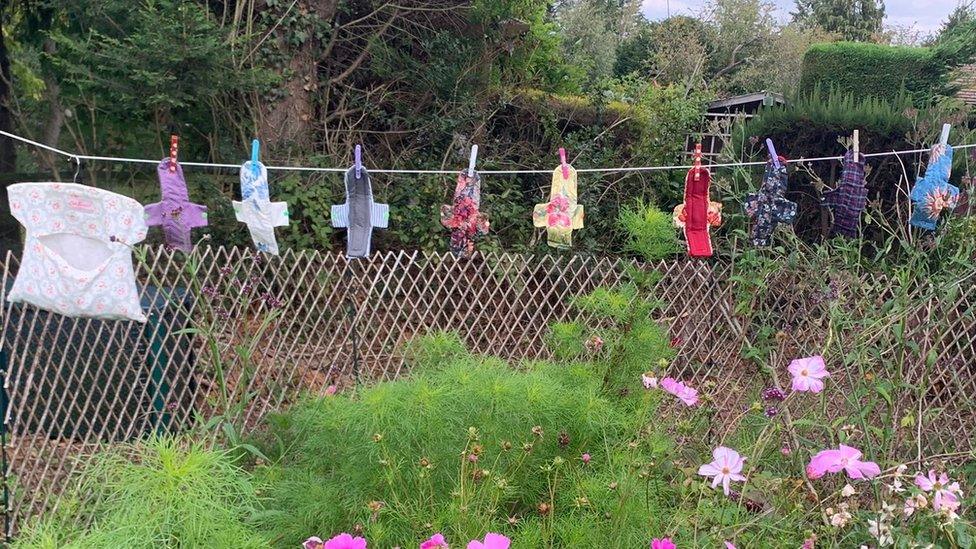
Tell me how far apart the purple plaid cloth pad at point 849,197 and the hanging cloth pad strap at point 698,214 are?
21.0 inches

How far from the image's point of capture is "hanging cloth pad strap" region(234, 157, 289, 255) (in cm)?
320

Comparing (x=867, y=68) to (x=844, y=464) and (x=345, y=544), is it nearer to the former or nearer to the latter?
(x=844, y=464)

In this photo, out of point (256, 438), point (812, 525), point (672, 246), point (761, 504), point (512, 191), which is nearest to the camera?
point (812, 525)

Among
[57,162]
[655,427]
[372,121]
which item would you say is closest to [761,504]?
[655,427]

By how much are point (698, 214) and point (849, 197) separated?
26.5 inches

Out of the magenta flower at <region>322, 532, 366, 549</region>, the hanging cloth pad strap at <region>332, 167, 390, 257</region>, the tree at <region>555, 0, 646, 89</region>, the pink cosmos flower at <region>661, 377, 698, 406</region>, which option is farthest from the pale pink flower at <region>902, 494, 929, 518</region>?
the tree at <region>555, 0, 646, 89</region>

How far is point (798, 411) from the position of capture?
2.80 metres

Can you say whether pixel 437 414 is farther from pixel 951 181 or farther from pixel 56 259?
pixel 951 181

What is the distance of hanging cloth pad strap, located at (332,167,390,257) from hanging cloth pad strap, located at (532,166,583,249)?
0.80 meters

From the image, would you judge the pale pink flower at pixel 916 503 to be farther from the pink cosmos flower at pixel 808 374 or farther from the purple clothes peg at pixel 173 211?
the purple clothes peg at pixel 173 211

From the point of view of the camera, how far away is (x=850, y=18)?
75.3 feet

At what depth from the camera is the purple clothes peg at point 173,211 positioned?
10.0 ft

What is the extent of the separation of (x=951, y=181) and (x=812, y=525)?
10.1 ft

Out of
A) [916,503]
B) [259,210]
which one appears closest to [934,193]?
[916,503]
